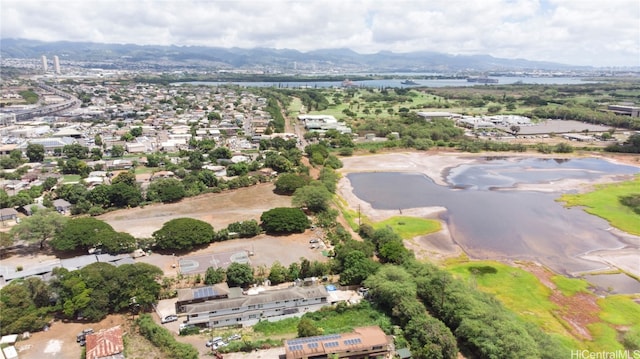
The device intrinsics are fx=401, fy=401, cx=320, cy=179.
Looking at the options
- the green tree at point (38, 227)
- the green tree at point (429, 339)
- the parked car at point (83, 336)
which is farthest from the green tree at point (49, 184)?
the green tree at point (429, 339)

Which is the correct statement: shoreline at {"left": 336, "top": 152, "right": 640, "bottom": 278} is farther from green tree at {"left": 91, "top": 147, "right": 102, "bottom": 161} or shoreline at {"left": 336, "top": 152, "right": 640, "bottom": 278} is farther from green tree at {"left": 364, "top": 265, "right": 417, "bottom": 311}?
green tree at {"left": 91, "top": 147, "right": 102, "bottom": 161}

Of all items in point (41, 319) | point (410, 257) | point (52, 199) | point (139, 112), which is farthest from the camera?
point (139, 112)

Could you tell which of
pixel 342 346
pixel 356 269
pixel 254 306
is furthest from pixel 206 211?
pixel 342 346

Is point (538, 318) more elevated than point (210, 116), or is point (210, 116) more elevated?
point (210, 116)

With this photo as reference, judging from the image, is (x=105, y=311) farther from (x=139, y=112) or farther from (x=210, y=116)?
(x=139, y=112)

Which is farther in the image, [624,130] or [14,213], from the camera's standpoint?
[624,130]

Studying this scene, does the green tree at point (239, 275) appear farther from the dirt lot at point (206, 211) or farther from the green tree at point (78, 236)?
the green tree at point (78, 236)

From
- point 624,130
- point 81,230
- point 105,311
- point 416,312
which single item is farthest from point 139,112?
point 624,130

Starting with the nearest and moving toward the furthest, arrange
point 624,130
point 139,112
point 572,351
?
1. point 572,351
2. point 624,130
3. point 139,112
